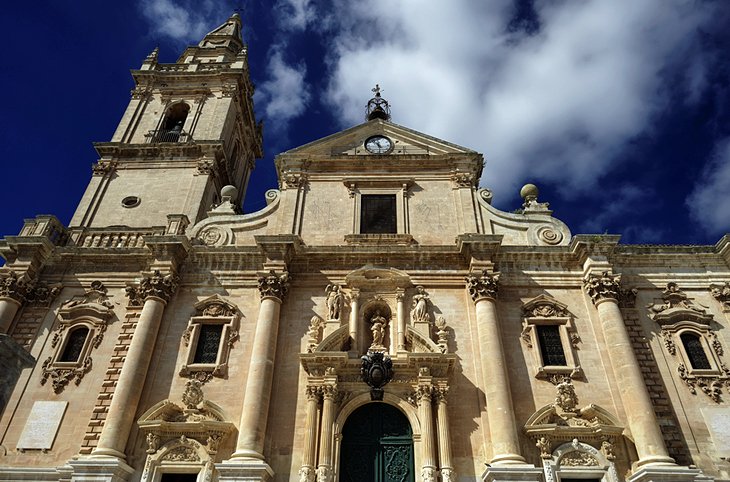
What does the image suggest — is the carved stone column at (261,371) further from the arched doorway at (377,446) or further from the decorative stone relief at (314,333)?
the arched doorway at (377,446)

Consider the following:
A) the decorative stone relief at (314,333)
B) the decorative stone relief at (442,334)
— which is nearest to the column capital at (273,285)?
the decorative stone relief at (314,333)

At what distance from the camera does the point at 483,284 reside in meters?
16.8

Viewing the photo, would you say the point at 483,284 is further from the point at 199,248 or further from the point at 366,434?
the point at 199,248

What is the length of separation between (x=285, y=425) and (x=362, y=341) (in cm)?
338

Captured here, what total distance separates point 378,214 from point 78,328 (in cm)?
1066

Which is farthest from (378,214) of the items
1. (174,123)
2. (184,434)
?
(174,123)

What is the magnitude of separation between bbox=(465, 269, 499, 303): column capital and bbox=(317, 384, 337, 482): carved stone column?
17.1 feet

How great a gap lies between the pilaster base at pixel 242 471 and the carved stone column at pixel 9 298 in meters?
8.80

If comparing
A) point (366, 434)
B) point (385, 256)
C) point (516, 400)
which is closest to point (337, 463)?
point (366, 434)

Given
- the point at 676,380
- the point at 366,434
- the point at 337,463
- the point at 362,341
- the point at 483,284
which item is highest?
the point at 483,284

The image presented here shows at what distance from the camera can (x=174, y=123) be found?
87.5 ft

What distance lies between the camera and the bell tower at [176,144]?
21781 mm

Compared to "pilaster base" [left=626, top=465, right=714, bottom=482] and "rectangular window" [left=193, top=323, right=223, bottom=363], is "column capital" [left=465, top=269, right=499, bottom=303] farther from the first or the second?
"rectangular window" [left=193, top=323, right=223, bottom=363]

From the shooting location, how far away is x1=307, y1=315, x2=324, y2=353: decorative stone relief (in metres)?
16.1
